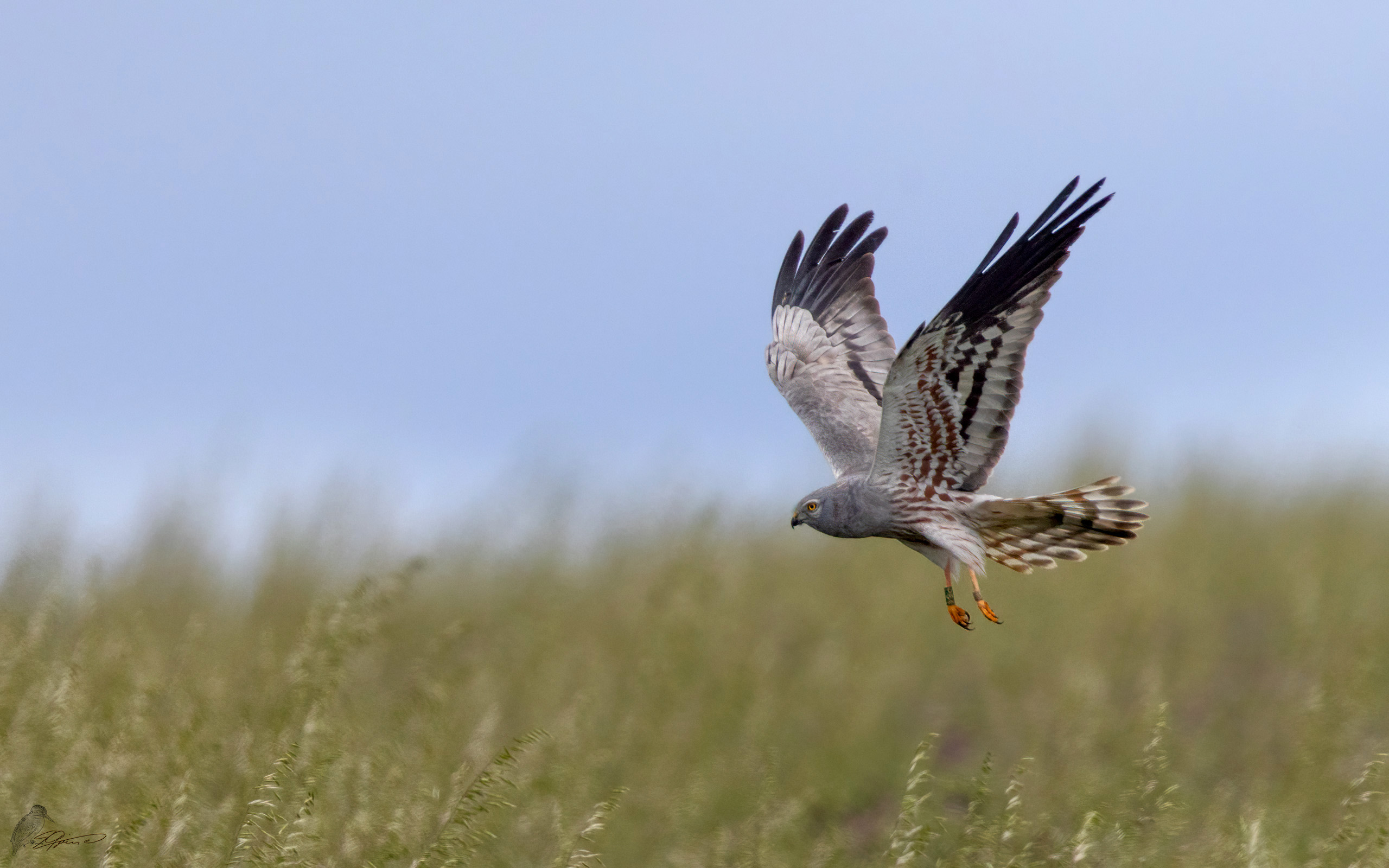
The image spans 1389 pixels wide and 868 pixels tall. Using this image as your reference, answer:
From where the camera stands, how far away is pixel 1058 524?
6.47 m

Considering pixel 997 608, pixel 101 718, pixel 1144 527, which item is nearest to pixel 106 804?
pixel 101 718

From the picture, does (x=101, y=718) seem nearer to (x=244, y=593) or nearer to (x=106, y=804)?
(x=106, y=804)

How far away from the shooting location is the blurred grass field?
479 cm

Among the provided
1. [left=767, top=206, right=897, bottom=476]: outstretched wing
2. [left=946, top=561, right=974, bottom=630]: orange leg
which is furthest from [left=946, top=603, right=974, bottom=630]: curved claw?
[left=767, top=206, right=897, bottom=476]: outstretched wing

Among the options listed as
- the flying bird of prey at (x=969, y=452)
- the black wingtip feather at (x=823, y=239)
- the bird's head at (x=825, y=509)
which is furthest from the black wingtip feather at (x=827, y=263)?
the bird's head at (x=825, y=509)

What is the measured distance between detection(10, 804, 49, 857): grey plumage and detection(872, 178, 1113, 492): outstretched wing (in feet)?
12.5

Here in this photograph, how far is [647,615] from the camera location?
24.0ft

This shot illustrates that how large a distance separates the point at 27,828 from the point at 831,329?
5.59 meters

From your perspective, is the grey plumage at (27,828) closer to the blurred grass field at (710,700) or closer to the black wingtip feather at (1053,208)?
the blurred grass field at (710,700)

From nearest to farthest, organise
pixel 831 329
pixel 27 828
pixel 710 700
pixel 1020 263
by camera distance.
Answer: pixel 27 828 → pixel 1020 263 → pixel 710 700 → pixel 831 329

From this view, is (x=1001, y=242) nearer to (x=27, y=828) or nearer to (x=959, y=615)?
(x=959, y=615)

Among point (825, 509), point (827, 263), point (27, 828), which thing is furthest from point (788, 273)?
point (27, 828)

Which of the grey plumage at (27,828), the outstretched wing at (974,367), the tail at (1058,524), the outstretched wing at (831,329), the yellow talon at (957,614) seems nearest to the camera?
the grey plumage at (27,828)

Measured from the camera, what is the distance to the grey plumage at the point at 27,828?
15.1ft
